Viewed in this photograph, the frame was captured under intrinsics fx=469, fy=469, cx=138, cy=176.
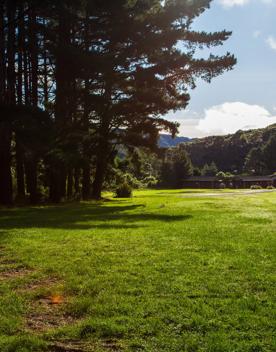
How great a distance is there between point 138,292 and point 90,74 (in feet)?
58.4

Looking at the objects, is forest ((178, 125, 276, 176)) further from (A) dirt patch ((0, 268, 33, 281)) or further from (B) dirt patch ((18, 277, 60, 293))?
(B) dirt patch ((18, 277, 60, 293))

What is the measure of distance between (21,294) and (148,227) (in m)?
6.79

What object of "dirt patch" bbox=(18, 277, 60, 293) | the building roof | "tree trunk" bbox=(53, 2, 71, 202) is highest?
"tree trunk" bbox=(53, 2, 71, 202)

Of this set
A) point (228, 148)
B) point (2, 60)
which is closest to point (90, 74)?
point (2, 60)

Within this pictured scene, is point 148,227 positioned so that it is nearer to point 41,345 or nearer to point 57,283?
point 57,283

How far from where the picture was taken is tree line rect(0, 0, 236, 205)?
21.4 m

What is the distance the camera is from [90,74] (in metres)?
22.7

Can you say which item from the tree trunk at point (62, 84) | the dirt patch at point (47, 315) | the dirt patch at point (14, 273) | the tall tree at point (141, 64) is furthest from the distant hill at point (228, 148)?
the dirt patch at point (47, 315)

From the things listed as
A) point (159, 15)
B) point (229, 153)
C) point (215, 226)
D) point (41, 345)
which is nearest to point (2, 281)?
point (41, 345)

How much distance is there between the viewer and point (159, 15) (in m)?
25.2

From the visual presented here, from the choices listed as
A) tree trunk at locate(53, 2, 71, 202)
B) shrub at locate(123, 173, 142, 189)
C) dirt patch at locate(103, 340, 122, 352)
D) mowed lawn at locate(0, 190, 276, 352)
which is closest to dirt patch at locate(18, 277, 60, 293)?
mowed lawn at locate(0, 190, 276, 352)

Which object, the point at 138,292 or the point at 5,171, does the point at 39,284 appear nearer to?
the point at 138,292

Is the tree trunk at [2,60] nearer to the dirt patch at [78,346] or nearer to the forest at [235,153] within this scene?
the dirt patch at [78,346]

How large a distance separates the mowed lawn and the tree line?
30.8 feet
